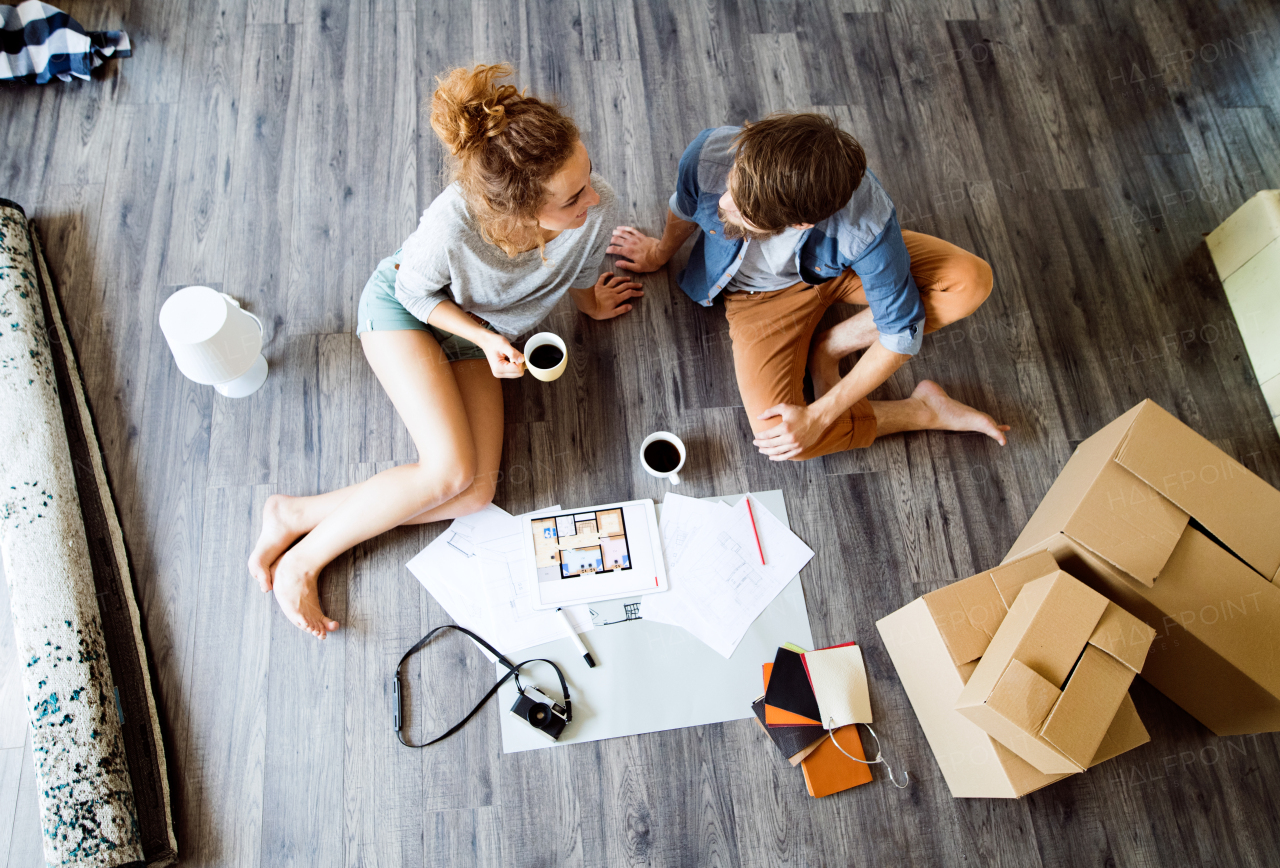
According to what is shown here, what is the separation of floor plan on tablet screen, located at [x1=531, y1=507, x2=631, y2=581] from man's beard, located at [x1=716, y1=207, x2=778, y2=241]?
62 centimetres

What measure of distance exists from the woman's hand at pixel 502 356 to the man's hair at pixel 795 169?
488 millimetres

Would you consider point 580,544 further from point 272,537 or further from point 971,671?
point 971,671

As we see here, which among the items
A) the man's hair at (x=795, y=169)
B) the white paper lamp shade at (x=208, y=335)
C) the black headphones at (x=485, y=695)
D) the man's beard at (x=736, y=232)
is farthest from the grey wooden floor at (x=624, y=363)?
the man's hair at (x=795, y=169)

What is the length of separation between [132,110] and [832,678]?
2.12 metres

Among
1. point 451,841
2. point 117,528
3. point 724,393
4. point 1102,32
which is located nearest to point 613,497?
point 724,393

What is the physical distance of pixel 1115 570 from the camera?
1.25 meters

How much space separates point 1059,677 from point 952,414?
63 centimetres

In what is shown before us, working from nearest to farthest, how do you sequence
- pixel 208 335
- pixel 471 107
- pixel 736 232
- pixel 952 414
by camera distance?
pixel 471 107 < pixel 736 232 < pixel 208 335 < pixel 952 414

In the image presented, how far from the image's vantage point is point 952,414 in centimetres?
159

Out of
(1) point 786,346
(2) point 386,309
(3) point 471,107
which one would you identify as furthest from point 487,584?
(3) point 471,107

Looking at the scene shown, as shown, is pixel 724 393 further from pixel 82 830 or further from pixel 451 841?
pixel 82 830

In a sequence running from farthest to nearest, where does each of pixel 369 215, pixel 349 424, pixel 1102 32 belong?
pixel 1102 32
pixel 369 215
pixel 349 424

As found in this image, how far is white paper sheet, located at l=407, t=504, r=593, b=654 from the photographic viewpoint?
1438 millimetres

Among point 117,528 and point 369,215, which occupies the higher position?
point 369,215
